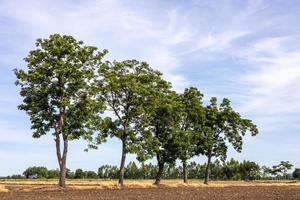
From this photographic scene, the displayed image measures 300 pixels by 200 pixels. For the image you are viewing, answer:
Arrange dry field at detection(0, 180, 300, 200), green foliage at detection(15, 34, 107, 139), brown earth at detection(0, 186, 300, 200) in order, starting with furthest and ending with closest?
1. green foliage at detection(15, 34, 107, 139)
2. dry field at detection(0, 180, 300, 200)
3. brown earth at detection(0, 186, 300, 200)

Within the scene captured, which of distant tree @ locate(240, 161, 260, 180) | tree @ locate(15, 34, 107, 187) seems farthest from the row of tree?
distant tree @ locate(240, 161, 260, 180)

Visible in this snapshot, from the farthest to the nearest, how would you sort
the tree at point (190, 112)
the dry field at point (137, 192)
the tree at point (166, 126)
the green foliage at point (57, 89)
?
the tree at point (190, 112) → the tree at point (166, 126) → the green foliage at point (57, 89) → the dry field at point (137, 192)

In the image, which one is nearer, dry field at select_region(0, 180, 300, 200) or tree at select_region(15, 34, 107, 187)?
dry field at select_region(0, 180, 300, 200)

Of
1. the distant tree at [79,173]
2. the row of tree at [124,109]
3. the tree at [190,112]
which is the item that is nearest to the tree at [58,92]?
the row of tree at [124,109]

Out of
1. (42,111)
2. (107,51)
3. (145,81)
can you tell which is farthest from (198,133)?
(42,111)

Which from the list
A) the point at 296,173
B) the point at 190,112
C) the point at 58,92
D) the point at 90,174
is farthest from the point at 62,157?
the point at 296,173

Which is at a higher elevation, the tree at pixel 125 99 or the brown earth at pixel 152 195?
the tree at pixel 125 99

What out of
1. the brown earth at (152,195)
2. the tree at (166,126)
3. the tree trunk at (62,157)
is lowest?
the brown earth at (152,195)

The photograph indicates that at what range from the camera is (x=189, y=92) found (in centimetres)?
9819

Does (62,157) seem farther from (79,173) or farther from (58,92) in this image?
(79,173)

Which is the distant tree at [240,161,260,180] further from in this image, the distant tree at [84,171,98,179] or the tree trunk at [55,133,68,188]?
the tree trunk at [55,133,68,188]

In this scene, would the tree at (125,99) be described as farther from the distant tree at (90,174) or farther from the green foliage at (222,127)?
the distant tree at (90,174)

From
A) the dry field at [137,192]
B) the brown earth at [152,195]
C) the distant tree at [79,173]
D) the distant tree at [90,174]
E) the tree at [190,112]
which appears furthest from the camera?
the distant tree at [90,174]

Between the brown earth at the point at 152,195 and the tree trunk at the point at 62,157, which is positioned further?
the tree trunk at the point at 62,157
